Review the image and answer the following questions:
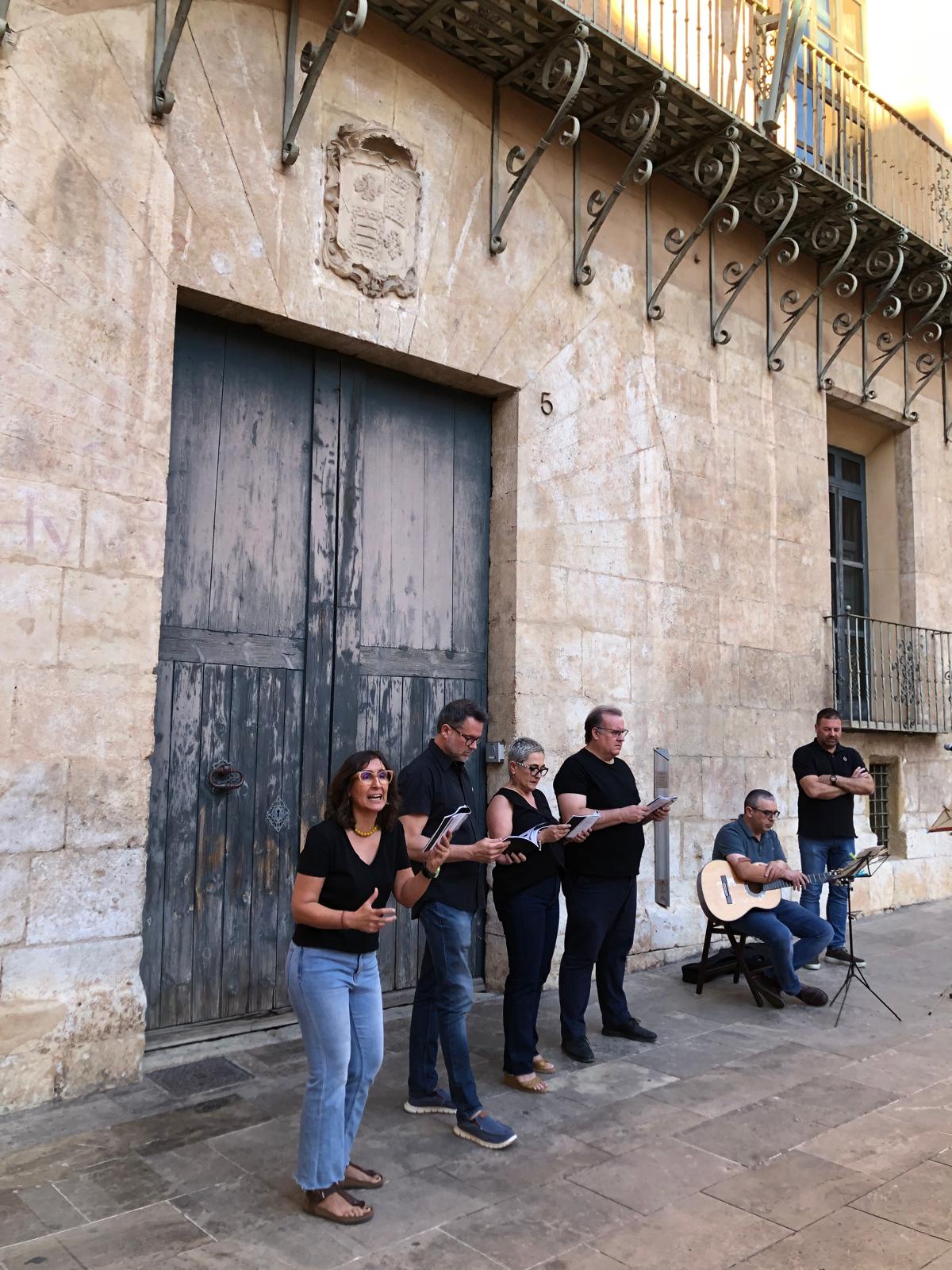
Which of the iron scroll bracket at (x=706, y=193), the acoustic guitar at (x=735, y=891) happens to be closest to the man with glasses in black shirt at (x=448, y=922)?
the acoustic guitar at (x=735, y=891)

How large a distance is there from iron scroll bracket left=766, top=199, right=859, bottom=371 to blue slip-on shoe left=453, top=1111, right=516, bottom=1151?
22.3 ft

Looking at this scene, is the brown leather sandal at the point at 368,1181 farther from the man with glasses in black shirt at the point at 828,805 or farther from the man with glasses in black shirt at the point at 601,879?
the man with glasses in black shirt at the point at 828,805

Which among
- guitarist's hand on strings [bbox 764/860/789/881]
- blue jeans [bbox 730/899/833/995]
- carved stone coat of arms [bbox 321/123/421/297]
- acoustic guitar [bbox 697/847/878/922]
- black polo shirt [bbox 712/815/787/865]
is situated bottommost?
blue jeans [bbox 730/899/833/995]

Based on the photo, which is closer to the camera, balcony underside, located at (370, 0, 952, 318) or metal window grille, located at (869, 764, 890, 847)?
balcony underside, located at (370, 0, 952, 318)

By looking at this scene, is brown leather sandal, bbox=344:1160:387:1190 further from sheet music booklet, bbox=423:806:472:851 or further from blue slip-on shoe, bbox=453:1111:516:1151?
sheet music booklet, bbox=423:806:472:851

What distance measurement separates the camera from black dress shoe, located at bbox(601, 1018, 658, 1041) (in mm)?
5504

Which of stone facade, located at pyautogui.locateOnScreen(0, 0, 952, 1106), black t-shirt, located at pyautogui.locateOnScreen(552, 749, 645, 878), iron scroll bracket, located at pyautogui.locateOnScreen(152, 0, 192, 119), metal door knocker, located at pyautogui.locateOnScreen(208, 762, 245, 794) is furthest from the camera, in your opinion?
metal door knocker, located at pyautogui.locateOnScreen(208, 762, 245, 794)

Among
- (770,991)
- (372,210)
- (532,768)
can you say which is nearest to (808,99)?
(372,210)

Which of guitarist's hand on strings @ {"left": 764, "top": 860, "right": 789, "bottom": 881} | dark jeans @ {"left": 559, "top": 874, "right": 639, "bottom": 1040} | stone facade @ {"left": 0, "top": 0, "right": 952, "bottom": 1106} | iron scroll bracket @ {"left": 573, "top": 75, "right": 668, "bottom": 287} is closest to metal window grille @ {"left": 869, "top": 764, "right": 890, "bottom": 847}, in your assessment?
stone facade @ {"left": 0, "top": 0, "right": 952, "bottom": 1106}

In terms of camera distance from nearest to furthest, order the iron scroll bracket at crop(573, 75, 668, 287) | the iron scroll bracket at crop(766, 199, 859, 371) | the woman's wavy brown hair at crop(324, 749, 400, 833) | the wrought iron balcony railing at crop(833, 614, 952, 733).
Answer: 1. the woman's wavy brown hair at crop(324, 749, 400, 833)
2. the iron scroll bracket at crop(573, 75, 668, 287)
3. the iron scroll bracket at crop(766, 199, 859, 371)
4. the wrought iron balcony railing at crop(833, 614, 952, 733)

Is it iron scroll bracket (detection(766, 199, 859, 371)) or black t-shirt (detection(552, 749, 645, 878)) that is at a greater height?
iron scroll bracket (detection(766, 199, 859, 371))

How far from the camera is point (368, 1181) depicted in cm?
362

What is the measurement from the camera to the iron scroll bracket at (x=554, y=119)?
20.3 feet

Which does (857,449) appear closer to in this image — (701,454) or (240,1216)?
(701,454)
